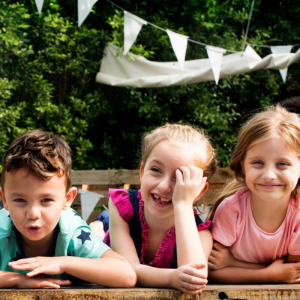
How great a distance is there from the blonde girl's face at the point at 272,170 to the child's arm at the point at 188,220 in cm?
18

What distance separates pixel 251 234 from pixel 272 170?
262mm

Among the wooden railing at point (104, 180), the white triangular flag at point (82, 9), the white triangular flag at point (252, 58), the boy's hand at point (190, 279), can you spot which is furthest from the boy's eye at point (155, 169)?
the white triangular flag at point (252, 58)

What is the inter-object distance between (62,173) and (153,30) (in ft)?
15.3

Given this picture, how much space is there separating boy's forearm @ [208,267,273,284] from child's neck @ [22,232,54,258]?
0.57m

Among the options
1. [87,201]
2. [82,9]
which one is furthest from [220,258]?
[82,9]

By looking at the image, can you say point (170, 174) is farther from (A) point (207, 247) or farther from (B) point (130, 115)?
(B) point (130, 115)

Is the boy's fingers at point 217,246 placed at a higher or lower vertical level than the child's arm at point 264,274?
higher

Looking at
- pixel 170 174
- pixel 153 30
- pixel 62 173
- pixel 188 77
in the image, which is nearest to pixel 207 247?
pixel 170 174

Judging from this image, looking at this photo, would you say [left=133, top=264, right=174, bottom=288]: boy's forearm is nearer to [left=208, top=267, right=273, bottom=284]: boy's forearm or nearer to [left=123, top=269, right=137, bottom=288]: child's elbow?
[left=123, top=269, right=137, bottom=288]: child's elbow

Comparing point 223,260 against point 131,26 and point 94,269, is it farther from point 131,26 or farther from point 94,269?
point 131,26

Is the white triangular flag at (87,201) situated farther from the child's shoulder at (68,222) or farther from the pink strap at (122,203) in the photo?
the child's shoulder at (68,222)

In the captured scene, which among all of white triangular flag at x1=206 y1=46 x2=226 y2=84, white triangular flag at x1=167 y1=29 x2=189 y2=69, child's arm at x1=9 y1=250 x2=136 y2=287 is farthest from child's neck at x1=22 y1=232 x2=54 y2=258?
white triangular flag at x1=206 y1=46 x2=226 y2=84

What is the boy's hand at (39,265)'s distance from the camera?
4.20 feet

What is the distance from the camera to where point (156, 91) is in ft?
19.9
